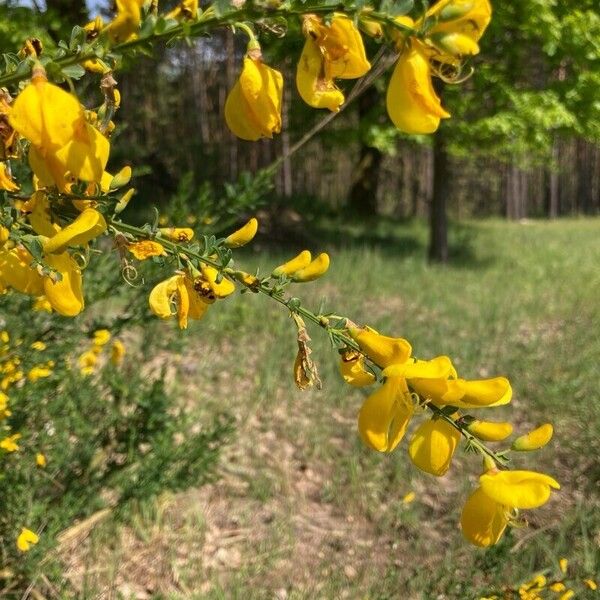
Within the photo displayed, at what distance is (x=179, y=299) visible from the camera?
2.98 ft

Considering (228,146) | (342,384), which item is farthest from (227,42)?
(342,384)

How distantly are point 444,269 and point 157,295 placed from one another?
698 cm

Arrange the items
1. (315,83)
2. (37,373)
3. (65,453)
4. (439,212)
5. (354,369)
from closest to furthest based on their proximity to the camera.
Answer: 1. (315,83)
2. (354,369)
3. (37,373)
4. (65,453)
5. (439,212)

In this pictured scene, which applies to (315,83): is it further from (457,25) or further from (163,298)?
(163,298)

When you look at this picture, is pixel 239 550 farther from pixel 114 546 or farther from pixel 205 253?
pixel 205 253

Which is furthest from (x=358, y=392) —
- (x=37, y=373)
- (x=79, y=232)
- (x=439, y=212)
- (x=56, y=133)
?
(x=439, y=212)

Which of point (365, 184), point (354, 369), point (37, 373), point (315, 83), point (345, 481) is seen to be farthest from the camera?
point (365, 184)

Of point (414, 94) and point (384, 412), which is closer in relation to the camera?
point (414, 94)

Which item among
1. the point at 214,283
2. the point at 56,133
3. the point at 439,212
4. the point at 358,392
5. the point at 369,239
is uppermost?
the point at 56,133

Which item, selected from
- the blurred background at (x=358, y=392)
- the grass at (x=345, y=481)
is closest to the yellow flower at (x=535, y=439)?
the blurred background at (x=358, y=392)

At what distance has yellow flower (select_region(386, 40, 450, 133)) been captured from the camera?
2.18ft

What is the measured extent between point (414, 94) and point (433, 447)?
1.27ft

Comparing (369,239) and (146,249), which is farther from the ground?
(146,249)

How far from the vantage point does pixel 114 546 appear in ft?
7.80
